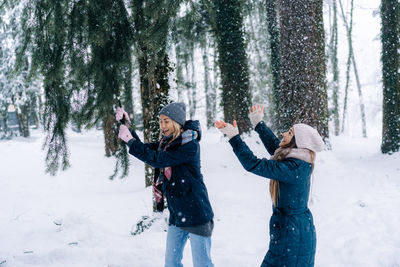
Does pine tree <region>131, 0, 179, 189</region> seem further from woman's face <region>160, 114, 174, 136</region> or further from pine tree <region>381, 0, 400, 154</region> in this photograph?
pine tree <region>381, 0, 400, 154</region>

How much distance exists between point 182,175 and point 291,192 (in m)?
0.96

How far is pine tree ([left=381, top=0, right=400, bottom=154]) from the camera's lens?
32.5 feet

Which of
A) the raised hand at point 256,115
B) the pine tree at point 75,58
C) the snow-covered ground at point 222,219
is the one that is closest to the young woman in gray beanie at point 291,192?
the raised hand at point 256,115

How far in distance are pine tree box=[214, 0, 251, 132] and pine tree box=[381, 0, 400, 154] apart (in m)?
4.38

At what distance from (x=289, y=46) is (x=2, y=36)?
21089mm

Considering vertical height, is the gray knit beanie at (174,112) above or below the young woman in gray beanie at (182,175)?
above

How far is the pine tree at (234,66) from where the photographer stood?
9781 mm

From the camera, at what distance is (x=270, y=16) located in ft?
37.7

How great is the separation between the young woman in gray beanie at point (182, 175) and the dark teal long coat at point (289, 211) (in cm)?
50

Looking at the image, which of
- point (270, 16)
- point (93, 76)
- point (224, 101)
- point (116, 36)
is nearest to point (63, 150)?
point (93, 76)

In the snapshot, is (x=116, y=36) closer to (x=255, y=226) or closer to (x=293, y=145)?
(x=293, y=145)

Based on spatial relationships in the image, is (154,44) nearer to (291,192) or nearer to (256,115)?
(256,115)

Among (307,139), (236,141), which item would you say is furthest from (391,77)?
(236,141)

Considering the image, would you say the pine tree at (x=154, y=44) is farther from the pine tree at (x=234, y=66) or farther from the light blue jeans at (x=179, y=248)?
the pine tree at (x=234, y=66)
